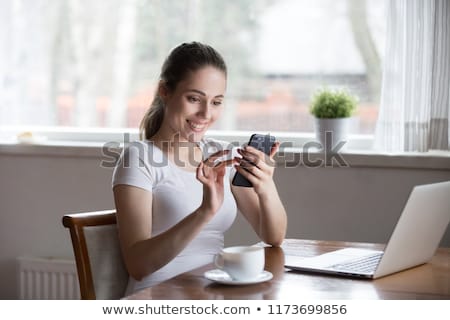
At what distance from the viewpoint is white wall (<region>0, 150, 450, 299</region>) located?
9.43 feet

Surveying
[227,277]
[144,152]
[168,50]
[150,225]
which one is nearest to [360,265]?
[227,277]

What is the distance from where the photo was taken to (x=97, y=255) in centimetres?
198

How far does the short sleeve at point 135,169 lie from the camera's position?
1979 millimetres

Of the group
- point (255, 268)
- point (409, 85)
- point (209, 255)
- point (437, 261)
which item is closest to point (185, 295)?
point (255, 268)

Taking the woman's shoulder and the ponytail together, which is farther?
the ponytail

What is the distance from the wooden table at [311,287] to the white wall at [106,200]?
1067 mm

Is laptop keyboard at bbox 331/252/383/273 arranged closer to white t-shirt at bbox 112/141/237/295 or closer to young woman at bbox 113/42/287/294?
young woman at bbox 113/42/287/294

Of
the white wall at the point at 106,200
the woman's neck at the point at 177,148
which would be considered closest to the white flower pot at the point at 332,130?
the white wall at the point at 106,200

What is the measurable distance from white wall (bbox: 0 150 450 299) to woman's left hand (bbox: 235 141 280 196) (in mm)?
1002

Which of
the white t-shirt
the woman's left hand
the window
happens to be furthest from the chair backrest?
the window

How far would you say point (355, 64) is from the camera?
10.2 ft

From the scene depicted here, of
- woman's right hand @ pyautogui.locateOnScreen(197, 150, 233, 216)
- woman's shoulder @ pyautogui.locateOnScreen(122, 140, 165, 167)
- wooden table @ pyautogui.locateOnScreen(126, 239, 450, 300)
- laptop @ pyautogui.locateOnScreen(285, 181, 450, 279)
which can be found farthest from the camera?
woman's shoulder @ pyautogui.locateOnScreen(122, 140, 165, 167)

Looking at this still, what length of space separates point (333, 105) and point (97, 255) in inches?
49.5

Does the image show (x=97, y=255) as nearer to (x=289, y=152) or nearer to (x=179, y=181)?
(x=179, y=181)
